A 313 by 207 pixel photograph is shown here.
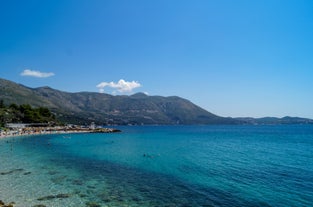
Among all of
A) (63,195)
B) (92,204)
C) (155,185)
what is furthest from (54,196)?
(155,185)

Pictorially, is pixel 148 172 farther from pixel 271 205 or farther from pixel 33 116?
pixel 33 116

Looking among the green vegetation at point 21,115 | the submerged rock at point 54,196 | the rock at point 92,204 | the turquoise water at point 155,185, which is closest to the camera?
the rock at point 92,204

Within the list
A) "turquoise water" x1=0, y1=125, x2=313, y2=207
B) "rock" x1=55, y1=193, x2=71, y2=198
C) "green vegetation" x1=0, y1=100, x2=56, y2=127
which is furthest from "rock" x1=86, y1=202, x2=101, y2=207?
"green vegetation" x1=0, y1=100, x2=56, y2=127

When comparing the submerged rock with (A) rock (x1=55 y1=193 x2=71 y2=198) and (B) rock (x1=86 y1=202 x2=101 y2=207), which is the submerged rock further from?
(B) rock (x1=86 y1=202 x2=101 y2=207)

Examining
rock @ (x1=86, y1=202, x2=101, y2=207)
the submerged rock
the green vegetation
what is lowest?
the submerged rock

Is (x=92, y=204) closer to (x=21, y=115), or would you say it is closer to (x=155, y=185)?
(x=155, y=185)

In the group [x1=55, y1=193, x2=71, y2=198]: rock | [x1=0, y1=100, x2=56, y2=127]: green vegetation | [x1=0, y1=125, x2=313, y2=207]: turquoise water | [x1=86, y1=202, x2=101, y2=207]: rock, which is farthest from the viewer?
[x1=0, y1=100, x2=56, y2=127]: green vegetation

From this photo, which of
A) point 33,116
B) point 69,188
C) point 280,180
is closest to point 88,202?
point 69,188

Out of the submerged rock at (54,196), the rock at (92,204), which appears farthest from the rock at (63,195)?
the rock at (92,204)

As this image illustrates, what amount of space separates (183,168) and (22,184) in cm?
2242

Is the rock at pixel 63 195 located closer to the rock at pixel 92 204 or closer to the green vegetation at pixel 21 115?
the rock at pixel 92 204

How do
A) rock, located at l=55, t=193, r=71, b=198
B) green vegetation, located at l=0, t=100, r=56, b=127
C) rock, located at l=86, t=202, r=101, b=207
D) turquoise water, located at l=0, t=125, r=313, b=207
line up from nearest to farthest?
rock, located at l=86, t=202, r=101, b=207 → turquoise water, located at l=0, t=125, r=313, b=207 → rock, located at l=55, t=193, r=71, b=198 → green vegetation, located at l=0, t=100, r=56, b=127

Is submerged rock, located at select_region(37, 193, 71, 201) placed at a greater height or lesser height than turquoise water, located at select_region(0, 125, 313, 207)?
lesser

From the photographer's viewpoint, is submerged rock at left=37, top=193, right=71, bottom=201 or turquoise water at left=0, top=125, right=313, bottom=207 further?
submerged rock at left=37, top=193, right=71, bottom=201
